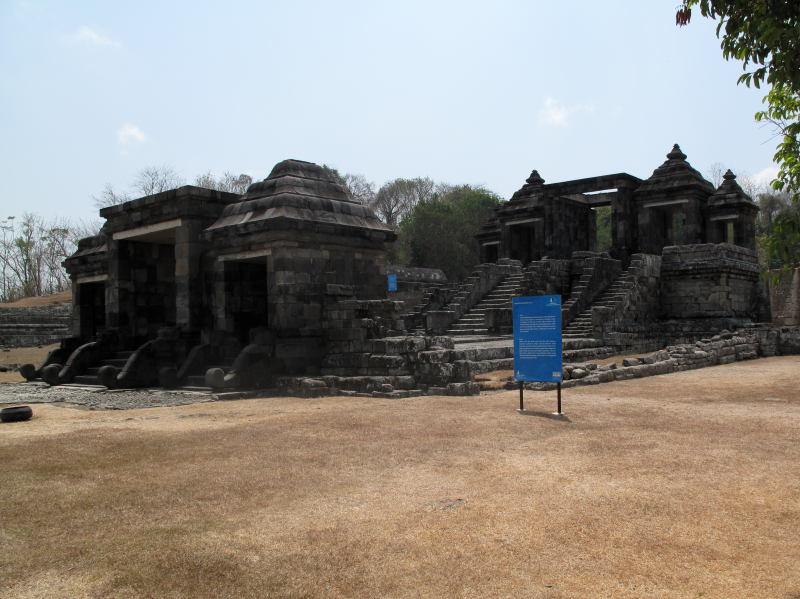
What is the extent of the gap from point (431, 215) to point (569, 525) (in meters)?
37.9

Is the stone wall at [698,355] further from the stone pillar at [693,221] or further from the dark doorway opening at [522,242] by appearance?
the dark doorway opening at [522,242]

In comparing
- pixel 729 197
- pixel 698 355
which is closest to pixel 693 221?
pixel 729 197

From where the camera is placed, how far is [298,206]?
12086mm

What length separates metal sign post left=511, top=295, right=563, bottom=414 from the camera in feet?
28.1

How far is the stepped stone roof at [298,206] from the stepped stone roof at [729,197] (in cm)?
1813

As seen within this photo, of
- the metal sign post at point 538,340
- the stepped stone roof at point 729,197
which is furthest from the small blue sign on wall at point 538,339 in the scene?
the stepped stone roof at point 729,197

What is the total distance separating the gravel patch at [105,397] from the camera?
9969 mm

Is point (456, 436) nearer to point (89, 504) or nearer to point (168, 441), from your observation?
point (168, 441)

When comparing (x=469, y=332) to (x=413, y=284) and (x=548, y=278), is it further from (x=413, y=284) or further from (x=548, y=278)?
(x=413, y=284)

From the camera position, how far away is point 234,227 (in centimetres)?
1200

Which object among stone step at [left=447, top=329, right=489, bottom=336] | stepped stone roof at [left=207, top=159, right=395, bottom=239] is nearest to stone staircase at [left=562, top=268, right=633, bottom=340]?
stone step at [left=447, top=329, right=489, bottom=336]

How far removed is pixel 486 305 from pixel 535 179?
10.4m

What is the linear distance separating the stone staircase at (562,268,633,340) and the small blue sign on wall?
27.8 feet

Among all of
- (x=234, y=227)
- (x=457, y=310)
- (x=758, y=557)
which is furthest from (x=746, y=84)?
(x=457, y=310)
